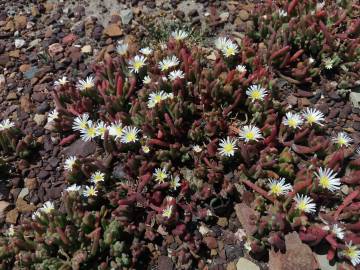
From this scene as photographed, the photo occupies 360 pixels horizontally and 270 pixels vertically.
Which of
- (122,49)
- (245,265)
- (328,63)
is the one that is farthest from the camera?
(122,49)

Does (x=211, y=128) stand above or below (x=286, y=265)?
above

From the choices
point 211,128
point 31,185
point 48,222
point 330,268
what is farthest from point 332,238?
point 31,185

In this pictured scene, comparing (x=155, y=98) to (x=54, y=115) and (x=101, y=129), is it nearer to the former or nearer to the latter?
(x=101, y=129)

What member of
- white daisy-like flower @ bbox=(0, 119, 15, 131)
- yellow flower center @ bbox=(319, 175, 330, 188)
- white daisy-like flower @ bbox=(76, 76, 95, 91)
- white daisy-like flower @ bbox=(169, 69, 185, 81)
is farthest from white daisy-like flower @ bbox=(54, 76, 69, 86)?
yellow flower center @ bbox=(319, 175, 330, 188)

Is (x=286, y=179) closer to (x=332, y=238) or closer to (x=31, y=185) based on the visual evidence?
(x=332, y=238)

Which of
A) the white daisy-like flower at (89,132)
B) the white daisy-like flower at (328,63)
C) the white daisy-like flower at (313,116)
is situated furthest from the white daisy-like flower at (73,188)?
the white daisy-like flower at (328,63)

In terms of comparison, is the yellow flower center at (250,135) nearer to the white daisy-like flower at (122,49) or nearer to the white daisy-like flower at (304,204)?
the white daisy-like flower at (304,204)

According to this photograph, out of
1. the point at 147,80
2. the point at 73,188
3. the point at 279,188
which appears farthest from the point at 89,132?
the point at 279,188
